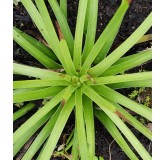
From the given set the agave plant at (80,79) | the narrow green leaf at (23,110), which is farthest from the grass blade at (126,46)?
the narrow green leaf at (23,110)

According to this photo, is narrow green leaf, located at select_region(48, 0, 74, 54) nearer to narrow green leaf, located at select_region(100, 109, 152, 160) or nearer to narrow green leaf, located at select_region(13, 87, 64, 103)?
narrow green leaf, located at select_region(13, 87, 64, 103)

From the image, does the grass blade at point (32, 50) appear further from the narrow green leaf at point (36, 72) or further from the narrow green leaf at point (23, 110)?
the narrow green leaf at point (23, 110)

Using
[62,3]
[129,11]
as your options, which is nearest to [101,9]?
[129,11]

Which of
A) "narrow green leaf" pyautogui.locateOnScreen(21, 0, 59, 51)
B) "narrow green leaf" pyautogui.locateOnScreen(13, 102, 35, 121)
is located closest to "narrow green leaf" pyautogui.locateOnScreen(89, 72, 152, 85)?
"narrow green leaf" pyautogui.locateOnScreen(21, 0, 59, 51)

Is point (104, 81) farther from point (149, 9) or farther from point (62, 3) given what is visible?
point (149, 9)

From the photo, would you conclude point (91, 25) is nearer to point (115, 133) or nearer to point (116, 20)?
point (116, 20)
